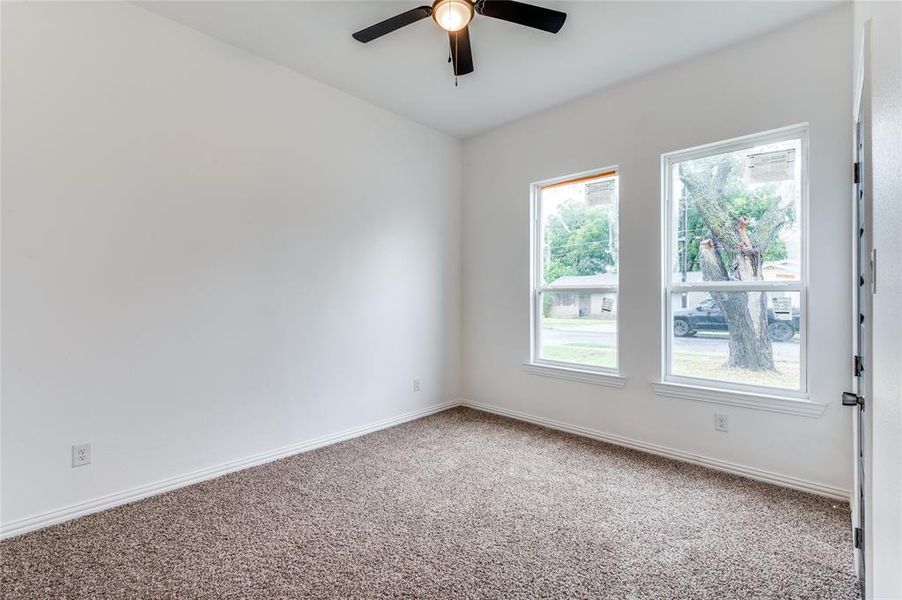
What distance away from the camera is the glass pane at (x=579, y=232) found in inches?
139

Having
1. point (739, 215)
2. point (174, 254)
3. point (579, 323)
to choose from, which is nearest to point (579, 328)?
point (579, 323)

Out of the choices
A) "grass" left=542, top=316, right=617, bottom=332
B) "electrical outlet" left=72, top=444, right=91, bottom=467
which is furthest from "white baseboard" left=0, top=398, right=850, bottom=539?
"grass" left=542, top=316, right=617, bottom=332

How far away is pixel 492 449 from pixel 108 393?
246 centimetres

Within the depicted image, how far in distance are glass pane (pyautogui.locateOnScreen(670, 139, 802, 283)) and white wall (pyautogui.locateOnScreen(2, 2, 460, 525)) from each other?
235 cm

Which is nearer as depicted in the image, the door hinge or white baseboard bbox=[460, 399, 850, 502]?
the door hinge

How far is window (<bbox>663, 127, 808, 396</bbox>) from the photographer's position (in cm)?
267

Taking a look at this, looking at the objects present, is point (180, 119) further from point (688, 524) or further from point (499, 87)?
point (688, 524)

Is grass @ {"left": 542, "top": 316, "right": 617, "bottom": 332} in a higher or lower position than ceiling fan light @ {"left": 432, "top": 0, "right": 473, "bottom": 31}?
lower

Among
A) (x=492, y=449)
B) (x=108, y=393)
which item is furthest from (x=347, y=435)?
(x=108, y=393)

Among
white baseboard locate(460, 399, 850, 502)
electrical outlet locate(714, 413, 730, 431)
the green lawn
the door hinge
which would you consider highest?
the door hinge

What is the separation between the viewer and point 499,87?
3.37 m

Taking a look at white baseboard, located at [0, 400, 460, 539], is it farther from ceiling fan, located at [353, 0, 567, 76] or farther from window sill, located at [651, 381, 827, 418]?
ceiling fan, located at [353, 0, 567, 76]

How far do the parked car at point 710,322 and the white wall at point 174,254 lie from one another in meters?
2.33

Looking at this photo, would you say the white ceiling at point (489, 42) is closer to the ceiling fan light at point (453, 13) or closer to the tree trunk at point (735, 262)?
the ceiling fan light at point (453, 13)
